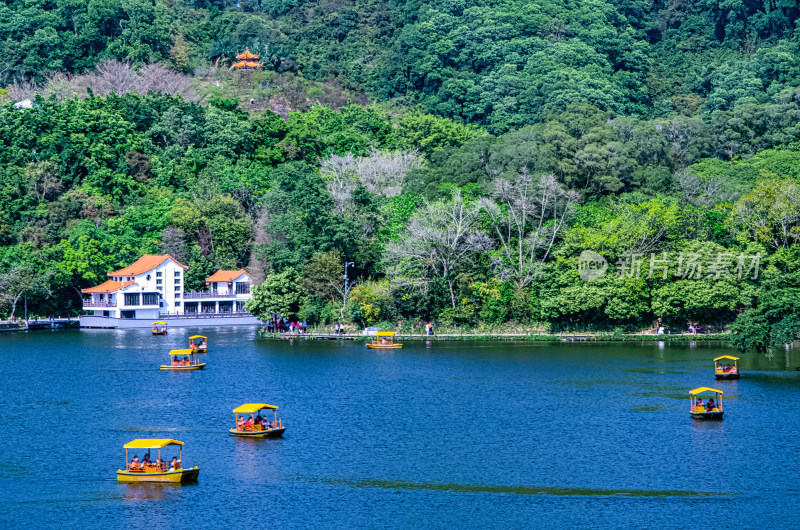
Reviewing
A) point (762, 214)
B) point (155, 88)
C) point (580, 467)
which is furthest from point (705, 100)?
point (580, 467)

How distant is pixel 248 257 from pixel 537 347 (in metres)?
43.0

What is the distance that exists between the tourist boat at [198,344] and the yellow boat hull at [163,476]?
32.7 metres

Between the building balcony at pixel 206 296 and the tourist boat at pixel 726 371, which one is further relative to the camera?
the building balcony at pixel 206 296

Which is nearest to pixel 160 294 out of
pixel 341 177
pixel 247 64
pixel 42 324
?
pixel 42 324

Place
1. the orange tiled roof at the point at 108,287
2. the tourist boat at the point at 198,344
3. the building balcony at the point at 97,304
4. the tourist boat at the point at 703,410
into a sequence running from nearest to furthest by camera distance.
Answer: the tourist boat at the point at 703,410 → the tourist boat at the point at 198,344 → the orange tiled roof at the point at 108,287 → the building balcony at the point at 97,304

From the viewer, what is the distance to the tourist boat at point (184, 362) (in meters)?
69.2

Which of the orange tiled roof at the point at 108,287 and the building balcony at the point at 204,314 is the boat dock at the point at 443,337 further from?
the orange tiled roof at the point at 108,287

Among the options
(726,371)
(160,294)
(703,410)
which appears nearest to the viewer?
(703,410)

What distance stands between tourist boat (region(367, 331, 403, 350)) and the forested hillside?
4.93 m

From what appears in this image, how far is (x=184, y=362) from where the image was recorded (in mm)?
69938

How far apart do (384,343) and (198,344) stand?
16119 mm

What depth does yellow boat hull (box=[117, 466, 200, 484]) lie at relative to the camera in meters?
40.9

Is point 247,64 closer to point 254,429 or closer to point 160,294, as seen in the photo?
point 160,294

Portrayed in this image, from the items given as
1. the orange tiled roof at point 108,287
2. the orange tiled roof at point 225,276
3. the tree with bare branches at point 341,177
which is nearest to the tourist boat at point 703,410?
the tree with bare branches at point 341,177
